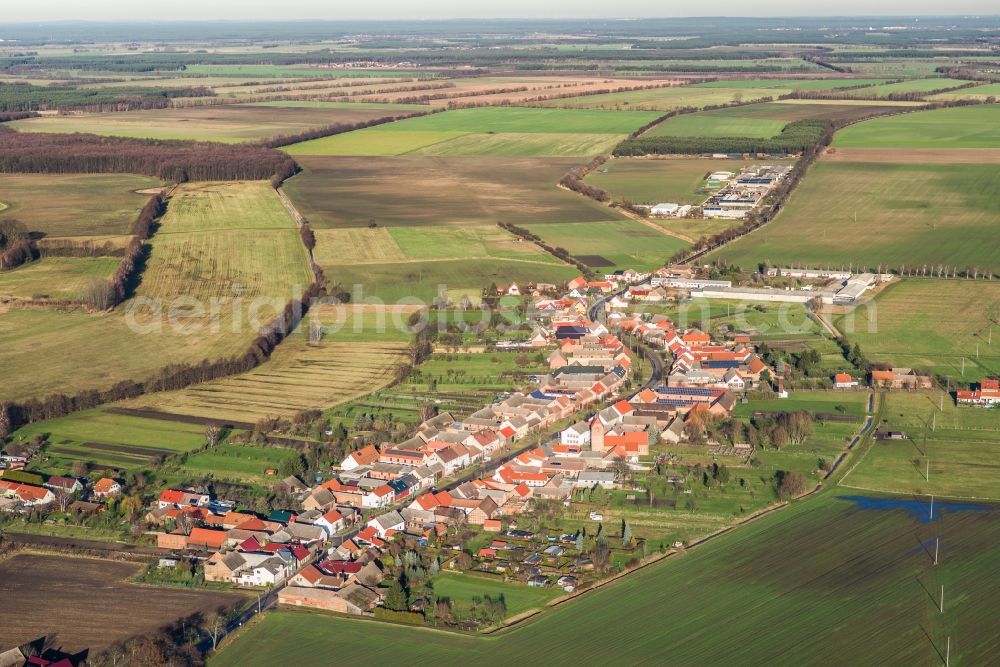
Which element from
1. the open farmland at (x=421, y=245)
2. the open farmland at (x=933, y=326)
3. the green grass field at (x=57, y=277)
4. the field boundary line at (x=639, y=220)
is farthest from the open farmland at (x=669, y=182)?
the green grass field at (x=57, y=277)

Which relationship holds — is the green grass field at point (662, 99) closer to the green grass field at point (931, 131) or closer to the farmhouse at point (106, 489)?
the green grass field at point (931, 131)

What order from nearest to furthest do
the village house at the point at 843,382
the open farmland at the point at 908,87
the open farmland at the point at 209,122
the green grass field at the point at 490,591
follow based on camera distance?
the green grass field at the point at 490,591 → the village house at the point at 843,382 → the open farmland at the point at 209,122 → the open farmland at the point at 908,87

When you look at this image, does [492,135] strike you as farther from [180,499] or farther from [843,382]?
[180,499]

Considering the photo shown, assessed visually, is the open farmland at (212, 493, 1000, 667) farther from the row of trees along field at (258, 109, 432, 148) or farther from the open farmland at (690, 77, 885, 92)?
the open farmland at (690, 77, 885, 92)

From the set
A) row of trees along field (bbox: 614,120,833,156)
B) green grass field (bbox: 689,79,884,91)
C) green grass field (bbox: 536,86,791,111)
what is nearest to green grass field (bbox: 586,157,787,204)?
row of trees along field (bbox: 614,120,833,156)

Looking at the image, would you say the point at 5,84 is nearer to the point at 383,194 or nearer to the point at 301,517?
the point at 383,194
